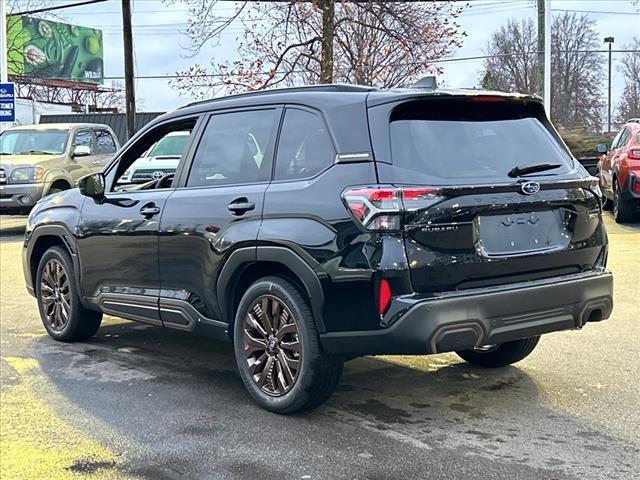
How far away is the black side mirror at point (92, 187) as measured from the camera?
5.73m

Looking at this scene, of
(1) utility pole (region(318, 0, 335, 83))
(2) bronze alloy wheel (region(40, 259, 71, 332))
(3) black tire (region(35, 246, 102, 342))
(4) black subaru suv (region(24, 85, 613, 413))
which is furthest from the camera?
(1) utility pole (region(318, 0, 335, 83))

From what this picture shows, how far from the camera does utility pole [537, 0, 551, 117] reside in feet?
62.4

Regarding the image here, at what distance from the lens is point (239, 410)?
462 centimetres

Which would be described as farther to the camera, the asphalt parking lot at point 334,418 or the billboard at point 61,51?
the billboard at point 61,51

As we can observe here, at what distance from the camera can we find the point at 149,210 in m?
5.27

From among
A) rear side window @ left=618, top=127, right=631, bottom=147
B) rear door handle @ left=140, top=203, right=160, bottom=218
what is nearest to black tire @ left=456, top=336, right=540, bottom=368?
rear door handle @ left=140, top=203, right=160, bottom=218

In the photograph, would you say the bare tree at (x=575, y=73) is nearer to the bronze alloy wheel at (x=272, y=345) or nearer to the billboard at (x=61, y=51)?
the billboard at (x=61, y=51)

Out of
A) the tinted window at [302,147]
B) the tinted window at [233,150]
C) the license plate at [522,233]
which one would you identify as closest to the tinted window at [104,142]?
the tinted window at [233,150]

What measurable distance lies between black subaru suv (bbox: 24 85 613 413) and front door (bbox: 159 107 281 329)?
0.01 m

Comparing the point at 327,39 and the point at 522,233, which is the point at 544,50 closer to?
the point at 327,39

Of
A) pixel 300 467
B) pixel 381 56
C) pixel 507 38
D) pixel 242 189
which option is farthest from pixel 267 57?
pixel 507 38

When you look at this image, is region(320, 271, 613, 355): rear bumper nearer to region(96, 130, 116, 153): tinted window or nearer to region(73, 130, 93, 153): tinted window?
region(73, 130, 93, 153): tinted window

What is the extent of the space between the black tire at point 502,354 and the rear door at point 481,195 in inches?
34.9

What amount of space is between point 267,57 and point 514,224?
53.9ft
